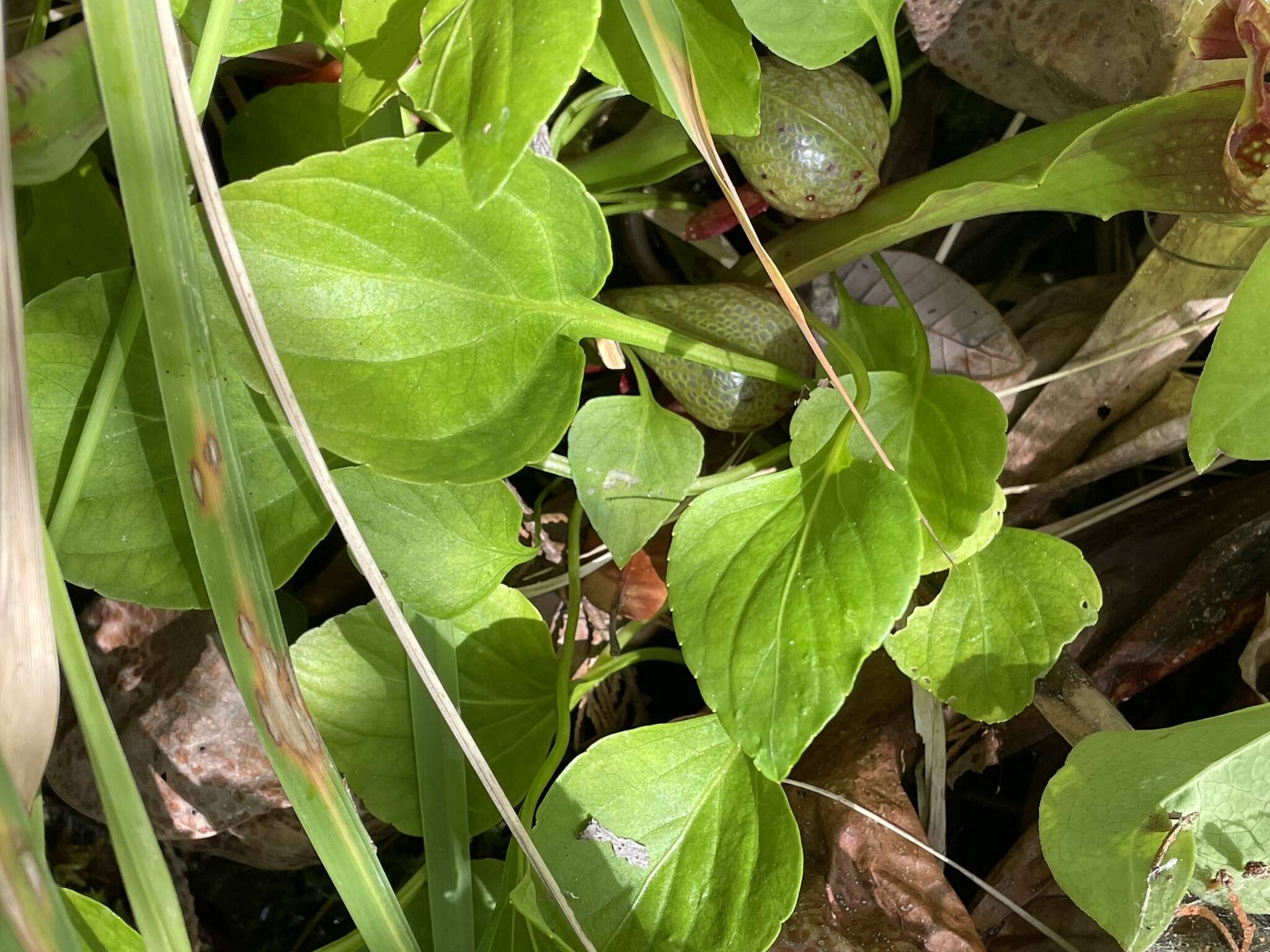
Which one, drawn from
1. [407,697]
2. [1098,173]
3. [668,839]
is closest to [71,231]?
[407,697]

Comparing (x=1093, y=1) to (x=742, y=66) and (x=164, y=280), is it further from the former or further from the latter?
(x=164, y=280)

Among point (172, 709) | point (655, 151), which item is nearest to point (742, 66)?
point (655, 151)

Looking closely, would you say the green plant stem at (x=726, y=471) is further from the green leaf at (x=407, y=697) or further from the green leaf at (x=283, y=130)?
the green leaf at (x=283, y=130)

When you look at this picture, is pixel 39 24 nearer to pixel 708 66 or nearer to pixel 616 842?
pixel 708 66

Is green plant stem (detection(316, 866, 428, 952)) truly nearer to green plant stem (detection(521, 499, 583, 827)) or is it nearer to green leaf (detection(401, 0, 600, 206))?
green plant stem (detection(521, 499, 583, 827))

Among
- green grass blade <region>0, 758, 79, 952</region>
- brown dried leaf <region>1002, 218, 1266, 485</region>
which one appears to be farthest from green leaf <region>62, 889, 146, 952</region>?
brown dried leaf <region>1002, 218, 1266, 485</region>

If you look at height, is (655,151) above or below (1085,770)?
above

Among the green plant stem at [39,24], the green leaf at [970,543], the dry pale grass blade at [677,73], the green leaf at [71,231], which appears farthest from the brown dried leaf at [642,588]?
the green plant stem at [39,24]
